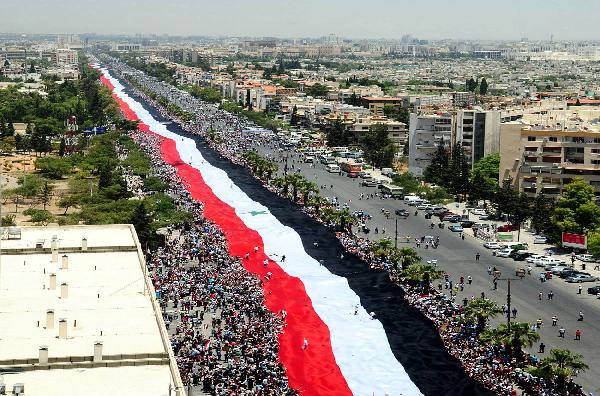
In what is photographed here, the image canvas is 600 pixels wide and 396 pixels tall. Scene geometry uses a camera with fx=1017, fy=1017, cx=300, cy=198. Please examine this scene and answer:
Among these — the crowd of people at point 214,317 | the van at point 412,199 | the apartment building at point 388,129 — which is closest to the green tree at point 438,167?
the van at point 412,199

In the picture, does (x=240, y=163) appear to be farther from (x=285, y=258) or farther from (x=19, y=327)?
(x=19, y=327)

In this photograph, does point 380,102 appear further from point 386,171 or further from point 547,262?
point 547,262

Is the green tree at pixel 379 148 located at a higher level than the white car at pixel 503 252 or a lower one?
higher

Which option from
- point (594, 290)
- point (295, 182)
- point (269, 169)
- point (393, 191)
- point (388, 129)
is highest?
point (388, 129)

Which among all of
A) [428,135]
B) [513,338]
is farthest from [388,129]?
[513,338]

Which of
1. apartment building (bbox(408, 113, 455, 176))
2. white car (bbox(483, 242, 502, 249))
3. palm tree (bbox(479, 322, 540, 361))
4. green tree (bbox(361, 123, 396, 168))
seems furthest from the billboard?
green tree (bbox(361, 123, 396, 168))

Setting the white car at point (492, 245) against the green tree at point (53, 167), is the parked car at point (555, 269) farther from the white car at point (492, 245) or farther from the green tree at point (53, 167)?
the green tree at point (53, 167)

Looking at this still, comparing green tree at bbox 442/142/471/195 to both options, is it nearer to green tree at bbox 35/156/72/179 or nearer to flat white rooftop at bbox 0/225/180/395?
green tree at bbox 35/156/72/179
